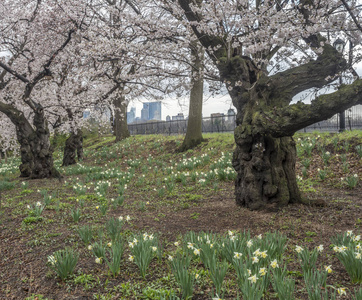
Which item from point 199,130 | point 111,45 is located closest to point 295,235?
point 111,45

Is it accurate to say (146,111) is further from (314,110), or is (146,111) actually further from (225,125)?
(314,110)

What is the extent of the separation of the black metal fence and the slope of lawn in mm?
8077

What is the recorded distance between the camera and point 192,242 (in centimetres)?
302

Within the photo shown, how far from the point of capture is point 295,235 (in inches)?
145

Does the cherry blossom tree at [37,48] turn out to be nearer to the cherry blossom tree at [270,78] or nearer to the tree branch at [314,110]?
the cherry blossom tree at [270,78]

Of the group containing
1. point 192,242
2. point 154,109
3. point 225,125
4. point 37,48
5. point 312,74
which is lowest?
point 192,242

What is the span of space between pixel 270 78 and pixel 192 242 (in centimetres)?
308

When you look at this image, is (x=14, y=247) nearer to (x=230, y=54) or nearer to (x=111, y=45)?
(x=230, y=54)

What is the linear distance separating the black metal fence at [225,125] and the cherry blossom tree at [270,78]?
8.79 meters

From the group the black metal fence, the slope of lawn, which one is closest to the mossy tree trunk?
the slope of lawn

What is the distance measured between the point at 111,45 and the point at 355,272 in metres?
6.67

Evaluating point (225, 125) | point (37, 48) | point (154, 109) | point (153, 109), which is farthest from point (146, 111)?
point (37, 48)

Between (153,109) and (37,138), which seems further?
(153,109)

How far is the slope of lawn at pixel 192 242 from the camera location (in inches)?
93.3
